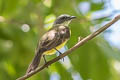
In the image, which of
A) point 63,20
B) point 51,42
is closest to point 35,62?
point 51,42

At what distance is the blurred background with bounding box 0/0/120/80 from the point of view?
14.7 ft

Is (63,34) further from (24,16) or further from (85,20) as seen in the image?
(24,16)

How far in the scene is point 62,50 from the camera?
4738mm

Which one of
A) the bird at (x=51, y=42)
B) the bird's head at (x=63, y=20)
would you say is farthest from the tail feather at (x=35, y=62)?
the bird's head at (x=63, y=20)

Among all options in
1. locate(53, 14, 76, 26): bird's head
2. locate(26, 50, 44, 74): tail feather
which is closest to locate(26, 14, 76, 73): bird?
locate(26, 50, 44, 74): tail feather

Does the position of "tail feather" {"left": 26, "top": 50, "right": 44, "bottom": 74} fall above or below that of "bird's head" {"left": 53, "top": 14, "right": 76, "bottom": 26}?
above

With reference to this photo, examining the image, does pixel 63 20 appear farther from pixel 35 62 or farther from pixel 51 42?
pixel 35 62

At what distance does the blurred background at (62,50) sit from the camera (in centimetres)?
449

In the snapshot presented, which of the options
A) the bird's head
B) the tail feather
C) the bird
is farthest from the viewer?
the bird's head

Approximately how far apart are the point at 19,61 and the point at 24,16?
63 centimetres

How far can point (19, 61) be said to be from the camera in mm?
5242

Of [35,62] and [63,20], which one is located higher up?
[35,62]

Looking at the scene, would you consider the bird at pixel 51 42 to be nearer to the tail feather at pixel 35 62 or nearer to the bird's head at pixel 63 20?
the tail feather at pixel 35 62

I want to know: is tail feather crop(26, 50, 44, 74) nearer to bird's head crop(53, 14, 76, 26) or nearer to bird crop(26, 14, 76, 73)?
bird crop(26, 14, 76, 73)
